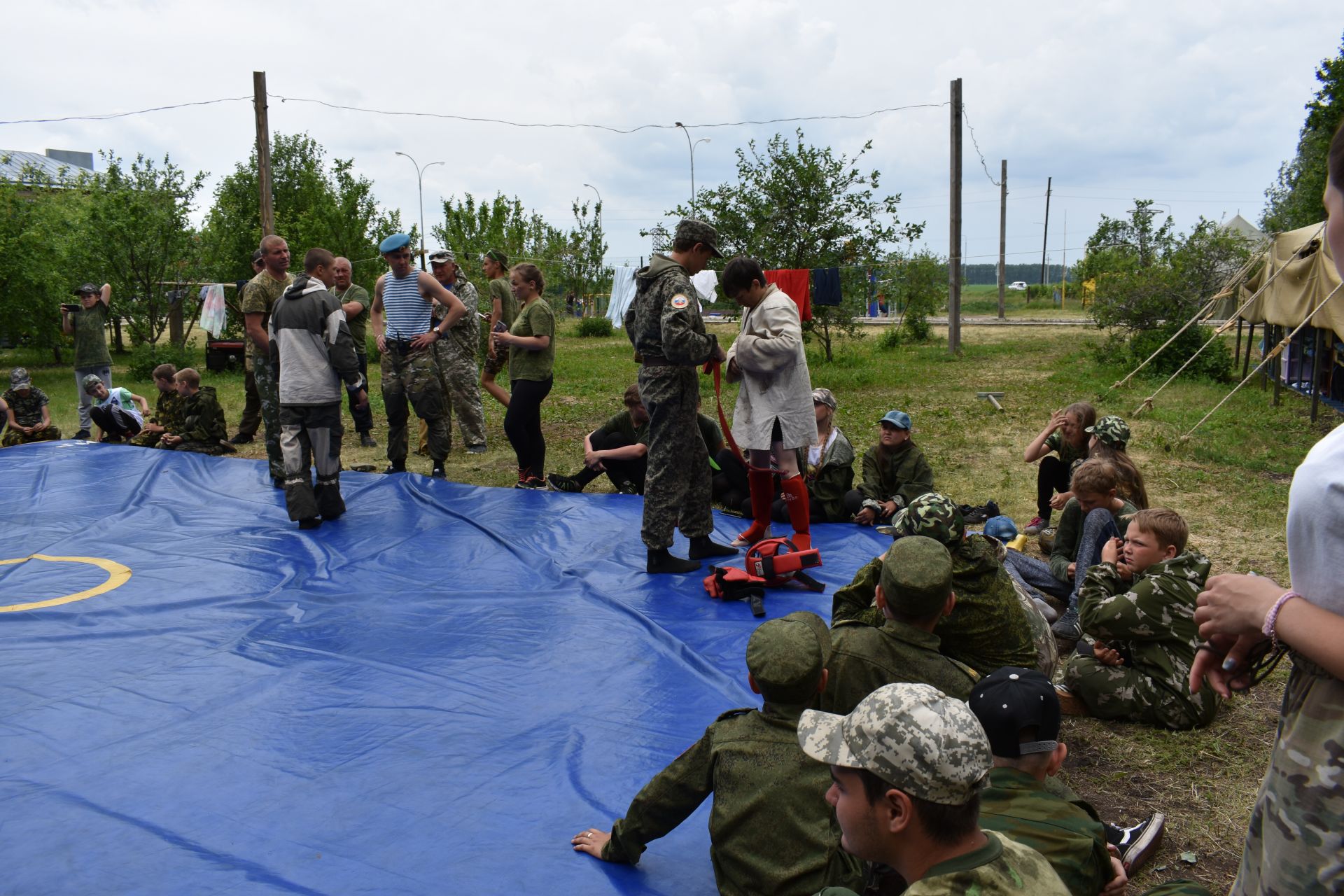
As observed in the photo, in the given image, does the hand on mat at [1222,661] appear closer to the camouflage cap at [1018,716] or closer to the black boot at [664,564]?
the camouflage cap at [1018,716]

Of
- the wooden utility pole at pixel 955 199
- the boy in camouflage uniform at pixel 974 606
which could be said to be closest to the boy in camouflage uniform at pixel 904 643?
the boy in camouflage uniform at pixel 974 606

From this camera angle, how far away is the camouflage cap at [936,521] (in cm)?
358

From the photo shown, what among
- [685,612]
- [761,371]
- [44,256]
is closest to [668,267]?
[761,371]

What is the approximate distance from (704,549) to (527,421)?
2.55 meters

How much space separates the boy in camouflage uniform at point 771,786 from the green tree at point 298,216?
19.5 meters

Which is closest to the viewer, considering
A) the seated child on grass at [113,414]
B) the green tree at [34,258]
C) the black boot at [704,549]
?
the black boot at [704,549]

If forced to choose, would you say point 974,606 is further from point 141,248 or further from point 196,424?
point 141,248

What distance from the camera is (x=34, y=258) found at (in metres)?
20.0

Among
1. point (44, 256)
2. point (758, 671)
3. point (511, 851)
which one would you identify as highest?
point (44, 256)

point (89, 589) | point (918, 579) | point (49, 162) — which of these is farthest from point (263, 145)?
point (49, 162)

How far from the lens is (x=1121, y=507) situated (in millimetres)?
4891

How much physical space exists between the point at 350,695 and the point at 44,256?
20.4m

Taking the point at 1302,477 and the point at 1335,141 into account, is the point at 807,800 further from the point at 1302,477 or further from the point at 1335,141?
the point at 1335,141

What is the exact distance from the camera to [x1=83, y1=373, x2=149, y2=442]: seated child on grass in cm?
1022
